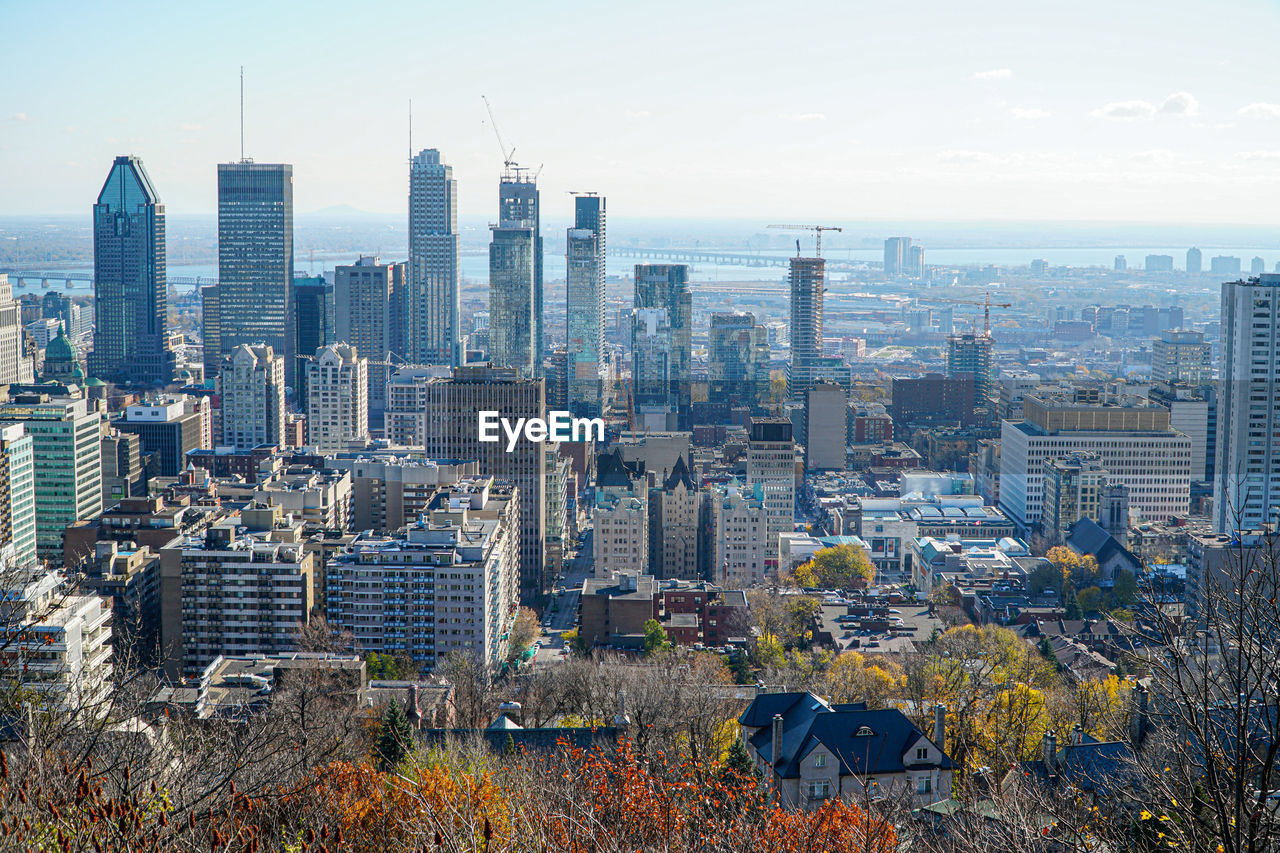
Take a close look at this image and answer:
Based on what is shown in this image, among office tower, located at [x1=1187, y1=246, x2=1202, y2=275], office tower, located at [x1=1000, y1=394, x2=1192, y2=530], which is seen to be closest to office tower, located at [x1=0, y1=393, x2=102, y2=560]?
office tower, located at [x1=1000, y1=394, x2=1192, y2=530]

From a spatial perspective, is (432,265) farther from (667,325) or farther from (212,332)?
(667,325)

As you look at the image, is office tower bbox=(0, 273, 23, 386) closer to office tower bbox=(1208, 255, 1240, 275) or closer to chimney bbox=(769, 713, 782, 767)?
chimney bbox=(769, 713, 782, 767)

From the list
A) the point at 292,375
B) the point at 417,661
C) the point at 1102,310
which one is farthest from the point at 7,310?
the point at 1102,310

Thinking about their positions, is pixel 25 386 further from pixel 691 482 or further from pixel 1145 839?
pixel 1145 839

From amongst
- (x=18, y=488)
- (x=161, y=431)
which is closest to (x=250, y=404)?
(x=161, y=431)

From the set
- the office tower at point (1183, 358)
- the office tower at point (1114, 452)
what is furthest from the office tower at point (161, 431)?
the office tower at point (1183, 358)

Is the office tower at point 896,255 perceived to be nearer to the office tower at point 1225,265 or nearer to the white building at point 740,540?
the office tower at point 1225,265
